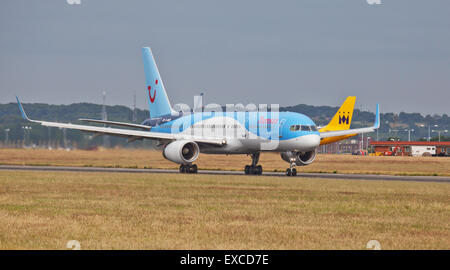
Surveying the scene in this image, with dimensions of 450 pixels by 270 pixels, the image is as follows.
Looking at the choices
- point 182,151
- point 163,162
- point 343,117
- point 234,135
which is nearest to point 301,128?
point 234,135

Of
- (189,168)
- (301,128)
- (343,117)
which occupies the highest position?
(343,117)

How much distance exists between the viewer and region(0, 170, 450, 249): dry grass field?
1789cm

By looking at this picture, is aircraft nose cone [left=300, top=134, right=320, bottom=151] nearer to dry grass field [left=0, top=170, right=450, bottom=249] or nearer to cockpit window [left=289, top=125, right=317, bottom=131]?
cockpit window [left=289, top=125, right=317, bottom=131]

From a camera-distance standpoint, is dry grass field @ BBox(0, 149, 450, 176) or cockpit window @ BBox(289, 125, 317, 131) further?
dry grass field @ BBox(0, 149, 450, 176)

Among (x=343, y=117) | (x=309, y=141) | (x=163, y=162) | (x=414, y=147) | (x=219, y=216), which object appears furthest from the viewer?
(x=414, y=147)

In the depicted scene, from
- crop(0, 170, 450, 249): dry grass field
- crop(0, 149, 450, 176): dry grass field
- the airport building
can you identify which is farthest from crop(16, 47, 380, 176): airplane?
the airport building

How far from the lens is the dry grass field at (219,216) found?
1789cm

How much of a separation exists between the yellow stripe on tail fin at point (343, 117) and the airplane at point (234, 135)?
24933 mm

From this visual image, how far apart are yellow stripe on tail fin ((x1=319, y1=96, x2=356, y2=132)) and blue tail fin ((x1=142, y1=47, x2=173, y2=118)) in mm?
25720

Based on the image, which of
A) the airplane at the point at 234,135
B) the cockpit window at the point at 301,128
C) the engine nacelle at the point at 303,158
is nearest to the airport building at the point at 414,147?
the airplane at the point at 234,135

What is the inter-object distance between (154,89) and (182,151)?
11.9 m

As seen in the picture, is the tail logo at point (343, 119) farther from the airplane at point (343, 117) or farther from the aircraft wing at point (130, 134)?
the aircraft wing at point (130, 134)

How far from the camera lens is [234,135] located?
178 feet

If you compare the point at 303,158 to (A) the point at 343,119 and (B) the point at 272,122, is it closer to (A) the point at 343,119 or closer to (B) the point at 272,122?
(B) the point at 272,122
